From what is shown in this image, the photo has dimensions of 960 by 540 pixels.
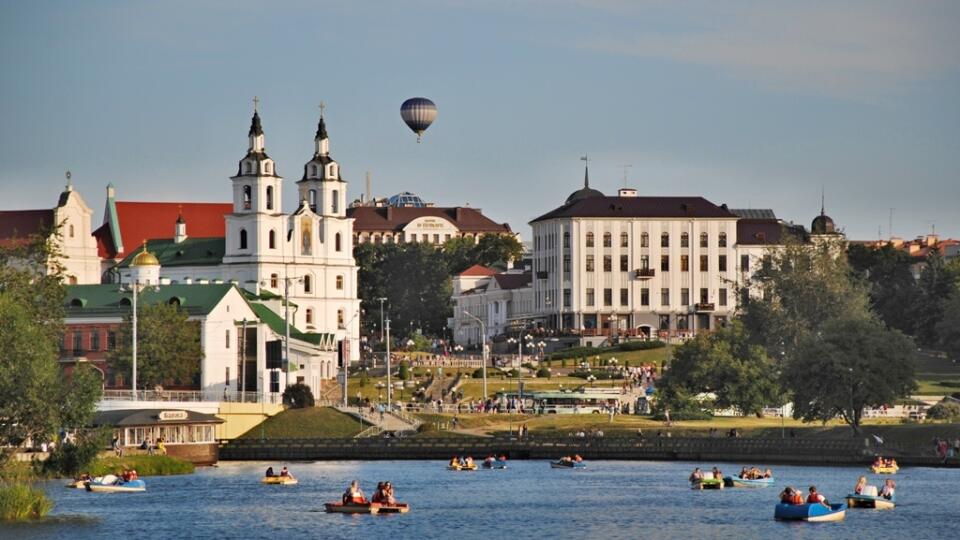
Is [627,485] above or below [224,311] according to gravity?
below

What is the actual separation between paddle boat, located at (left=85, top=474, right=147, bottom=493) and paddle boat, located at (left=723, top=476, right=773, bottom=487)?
3039 cm

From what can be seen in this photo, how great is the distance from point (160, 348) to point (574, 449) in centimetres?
3522

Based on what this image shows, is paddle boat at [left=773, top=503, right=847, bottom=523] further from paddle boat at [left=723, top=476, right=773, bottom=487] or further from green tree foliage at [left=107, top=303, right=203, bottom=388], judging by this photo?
green tree foliage at [left=107, top=303, right=203, bottom=388]

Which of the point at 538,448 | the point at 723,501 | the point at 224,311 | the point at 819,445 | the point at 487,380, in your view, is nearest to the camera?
the point at 723,501

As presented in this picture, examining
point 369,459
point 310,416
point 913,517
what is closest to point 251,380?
point 310,416

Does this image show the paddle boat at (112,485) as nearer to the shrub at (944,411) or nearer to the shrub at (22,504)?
the shrub at (22,504)

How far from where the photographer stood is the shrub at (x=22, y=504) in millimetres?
96188

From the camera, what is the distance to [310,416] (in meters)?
157

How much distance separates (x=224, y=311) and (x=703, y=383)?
36045 millimetres

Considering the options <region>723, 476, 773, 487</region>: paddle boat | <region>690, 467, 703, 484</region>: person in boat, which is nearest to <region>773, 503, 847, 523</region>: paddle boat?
<region>723, 476, 773, 487</region>: paddle boat

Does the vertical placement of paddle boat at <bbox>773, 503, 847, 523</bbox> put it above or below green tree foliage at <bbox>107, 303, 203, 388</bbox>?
below

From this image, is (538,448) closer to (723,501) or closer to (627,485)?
(627,485)

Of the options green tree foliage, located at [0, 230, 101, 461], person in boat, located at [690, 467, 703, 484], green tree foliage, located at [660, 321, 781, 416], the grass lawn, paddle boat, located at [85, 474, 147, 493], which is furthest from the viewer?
green tree foliage, located at [660, 321, 781, 416]

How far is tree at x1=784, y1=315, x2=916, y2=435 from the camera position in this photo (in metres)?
140
